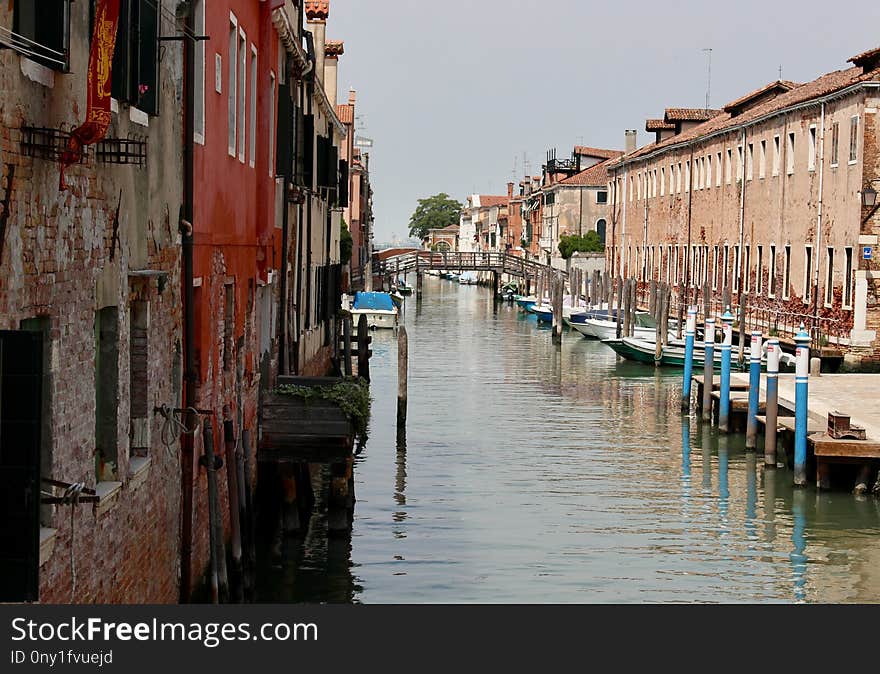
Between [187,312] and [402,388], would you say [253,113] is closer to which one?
[187,312]

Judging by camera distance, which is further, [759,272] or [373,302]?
[373,302]

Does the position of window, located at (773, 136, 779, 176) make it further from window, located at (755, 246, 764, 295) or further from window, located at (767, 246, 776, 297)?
window, located at (755, 246, 764, 295)

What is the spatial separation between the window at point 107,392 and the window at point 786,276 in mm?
28162

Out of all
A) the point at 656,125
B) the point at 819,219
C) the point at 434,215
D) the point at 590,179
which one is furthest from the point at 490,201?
the point at 819,219

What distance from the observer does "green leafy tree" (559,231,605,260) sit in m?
70.3

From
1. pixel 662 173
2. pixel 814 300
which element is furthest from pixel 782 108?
pixel 662 173

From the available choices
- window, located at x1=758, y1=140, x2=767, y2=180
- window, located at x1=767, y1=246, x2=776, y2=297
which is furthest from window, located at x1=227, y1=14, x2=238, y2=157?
window, located at x1=758, y1=140, x2=767, y2=180

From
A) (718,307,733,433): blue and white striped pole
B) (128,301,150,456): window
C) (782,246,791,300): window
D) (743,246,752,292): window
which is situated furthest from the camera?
(743,246,752,292): window

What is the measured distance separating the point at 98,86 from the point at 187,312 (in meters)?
3.44

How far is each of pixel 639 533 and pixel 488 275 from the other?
9098 centimetres

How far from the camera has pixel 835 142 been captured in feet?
103

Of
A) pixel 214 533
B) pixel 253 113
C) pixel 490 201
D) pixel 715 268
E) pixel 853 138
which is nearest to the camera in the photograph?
pixel 214 533

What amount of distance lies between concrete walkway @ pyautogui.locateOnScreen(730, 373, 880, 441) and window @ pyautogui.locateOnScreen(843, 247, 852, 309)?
5.37 meters

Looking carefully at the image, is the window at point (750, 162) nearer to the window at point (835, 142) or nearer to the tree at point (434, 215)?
the window at point (835, 142)
